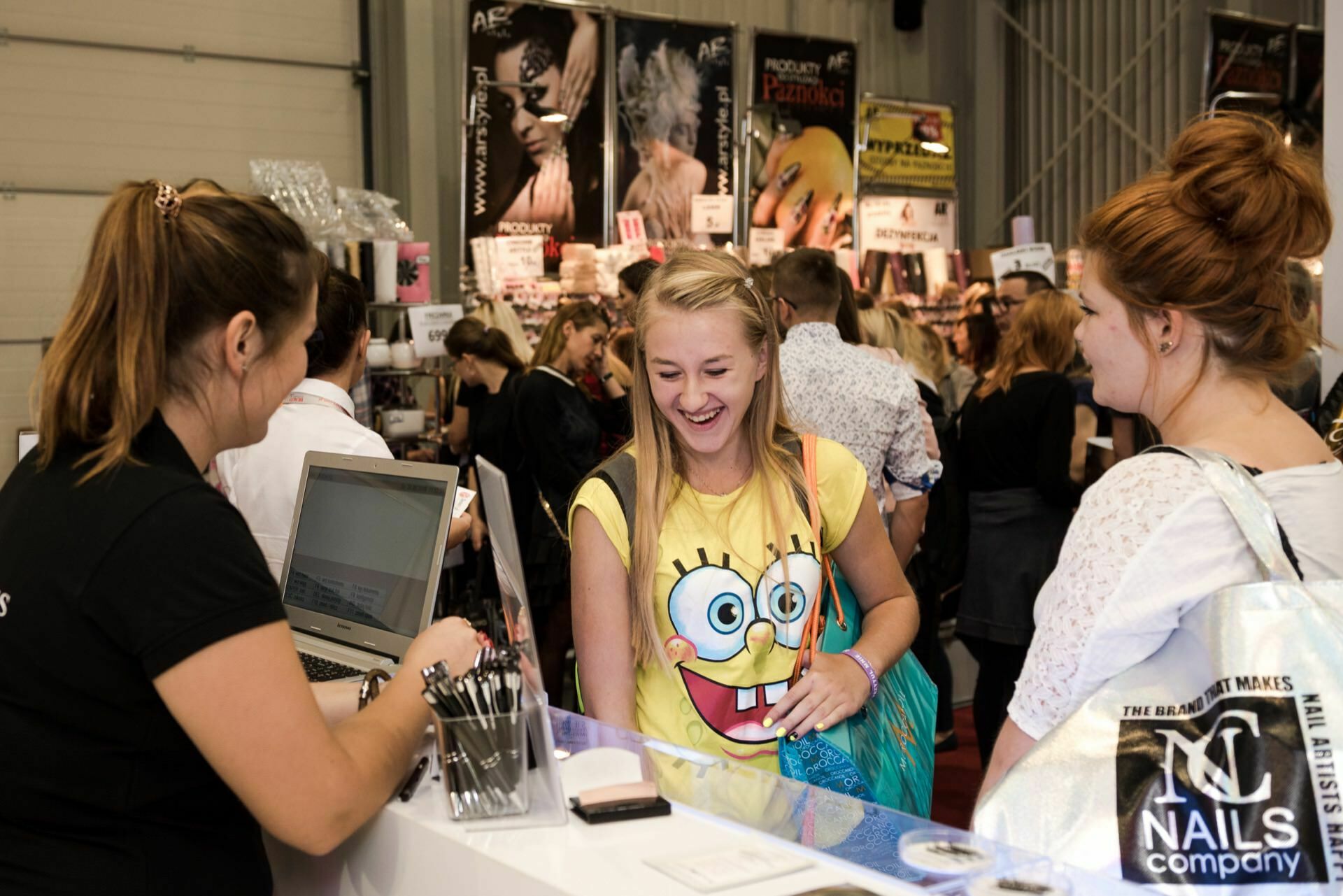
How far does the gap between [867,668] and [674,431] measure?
0.46 metres

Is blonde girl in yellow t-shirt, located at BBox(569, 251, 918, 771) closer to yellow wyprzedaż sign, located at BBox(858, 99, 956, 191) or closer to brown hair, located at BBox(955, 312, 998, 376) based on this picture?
brown hair, located at BBox(955, 312, 998, 376)

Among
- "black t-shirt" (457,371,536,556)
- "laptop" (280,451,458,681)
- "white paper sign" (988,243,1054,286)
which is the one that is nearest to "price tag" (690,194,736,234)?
"white paper sign" (988,243,1054,286)

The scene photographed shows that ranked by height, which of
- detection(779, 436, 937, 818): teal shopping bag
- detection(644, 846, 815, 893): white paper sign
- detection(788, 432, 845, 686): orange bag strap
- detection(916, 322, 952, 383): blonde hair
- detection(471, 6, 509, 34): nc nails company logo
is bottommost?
detection(779, 436, 937, 818): teal shopping bag

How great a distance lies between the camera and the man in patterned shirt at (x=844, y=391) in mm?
3557

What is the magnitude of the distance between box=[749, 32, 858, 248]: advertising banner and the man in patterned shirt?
16.4 ft

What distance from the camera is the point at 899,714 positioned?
1993 mm

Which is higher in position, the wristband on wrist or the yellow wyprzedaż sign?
the yellow wyprzedaż sign

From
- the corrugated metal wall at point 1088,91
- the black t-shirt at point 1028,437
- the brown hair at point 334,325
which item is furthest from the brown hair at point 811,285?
the corrugated metal wall at point 1088,91

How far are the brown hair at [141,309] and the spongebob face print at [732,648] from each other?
81 cm

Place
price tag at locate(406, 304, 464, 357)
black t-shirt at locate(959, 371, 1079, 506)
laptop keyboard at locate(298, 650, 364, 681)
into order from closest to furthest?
1. laptop keyboard at locate(298, 650, 364, 681)
2. black t-shirt at locate(959, 371, 1079, 506)
3. price tag at locate(406, 304, 464, 357)

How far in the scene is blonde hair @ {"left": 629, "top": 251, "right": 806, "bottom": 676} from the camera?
6.16 feet

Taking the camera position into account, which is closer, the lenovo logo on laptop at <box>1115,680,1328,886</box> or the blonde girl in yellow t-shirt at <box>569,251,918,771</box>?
the lenovo logo on laptop at <box>1115,680,1328,886</box>

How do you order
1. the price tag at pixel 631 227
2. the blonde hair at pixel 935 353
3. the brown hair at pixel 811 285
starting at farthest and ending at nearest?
the price tag at pixel 631 227, the blonde hair at pixel 935 353, the brown hair at pixel 811 285

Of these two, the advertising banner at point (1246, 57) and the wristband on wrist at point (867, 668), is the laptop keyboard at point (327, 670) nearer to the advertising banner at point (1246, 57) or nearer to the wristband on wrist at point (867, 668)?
the wristband on wrist at point (867, 668)
